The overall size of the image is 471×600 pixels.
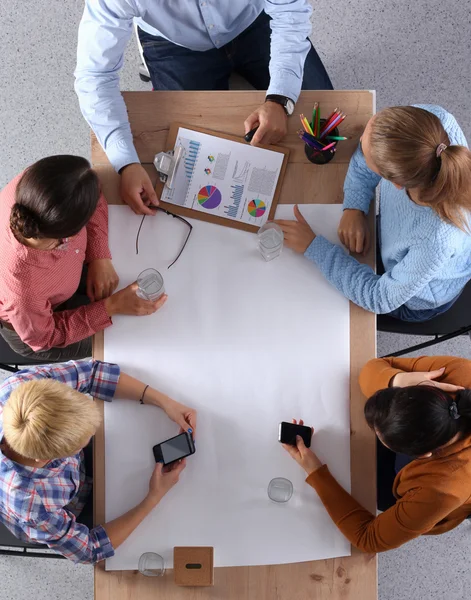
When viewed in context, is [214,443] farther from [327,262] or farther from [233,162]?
[233,162]

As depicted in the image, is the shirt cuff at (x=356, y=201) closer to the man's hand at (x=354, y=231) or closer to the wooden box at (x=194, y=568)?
the man's hand at (x=354, y=231)

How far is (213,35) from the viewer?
1720 millimetres

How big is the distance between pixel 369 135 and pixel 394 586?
1.58 m

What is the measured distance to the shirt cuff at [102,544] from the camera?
50.4 inches

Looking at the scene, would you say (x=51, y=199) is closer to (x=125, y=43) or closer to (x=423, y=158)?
(x=125, y=43)

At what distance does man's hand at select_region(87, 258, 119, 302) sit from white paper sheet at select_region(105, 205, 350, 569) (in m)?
0.02

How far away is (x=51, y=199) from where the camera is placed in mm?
1217

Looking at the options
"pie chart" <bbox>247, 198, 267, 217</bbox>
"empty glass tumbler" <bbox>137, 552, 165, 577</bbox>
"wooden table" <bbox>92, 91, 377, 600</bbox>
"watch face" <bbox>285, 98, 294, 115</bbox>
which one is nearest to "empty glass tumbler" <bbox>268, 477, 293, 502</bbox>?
"wooden table" <bbox>92, 91, 377, 600</bbox>

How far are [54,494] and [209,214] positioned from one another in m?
0.74

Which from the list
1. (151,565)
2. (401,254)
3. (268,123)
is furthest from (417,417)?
(268,123)

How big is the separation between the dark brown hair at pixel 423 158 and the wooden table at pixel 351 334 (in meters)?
0.24

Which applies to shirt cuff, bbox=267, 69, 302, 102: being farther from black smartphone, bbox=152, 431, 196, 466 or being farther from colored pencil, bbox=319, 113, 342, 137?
black smartphone, bbox=152, 431, 196, 466

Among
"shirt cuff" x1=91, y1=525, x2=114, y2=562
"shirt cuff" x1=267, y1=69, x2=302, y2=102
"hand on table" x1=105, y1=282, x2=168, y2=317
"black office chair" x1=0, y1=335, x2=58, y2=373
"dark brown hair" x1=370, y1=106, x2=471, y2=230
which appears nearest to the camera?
"dark brown hair" x1=370, y1=106, x2=471, y2=230

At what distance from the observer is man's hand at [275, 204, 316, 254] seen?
4.62 feet
